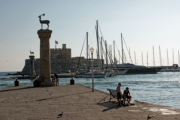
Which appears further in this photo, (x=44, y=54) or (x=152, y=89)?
(x=152, y=89)

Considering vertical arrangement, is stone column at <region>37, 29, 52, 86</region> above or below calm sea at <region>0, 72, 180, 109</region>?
above

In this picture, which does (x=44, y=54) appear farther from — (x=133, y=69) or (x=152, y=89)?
(x=133, y=69)

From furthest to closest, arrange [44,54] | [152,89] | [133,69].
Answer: [133,69] → [152,89] → [44,54]

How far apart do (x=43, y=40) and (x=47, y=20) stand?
9.28 feet

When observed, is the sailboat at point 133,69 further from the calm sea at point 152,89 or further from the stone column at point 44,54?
the stone column at point 44,54

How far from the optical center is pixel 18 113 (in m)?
13.6

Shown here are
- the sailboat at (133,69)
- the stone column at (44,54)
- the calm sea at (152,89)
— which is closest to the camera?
the calm sea at (152,89)

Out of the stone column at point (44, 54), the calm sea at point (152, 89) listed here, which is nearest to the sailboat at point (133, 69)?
the calm sea at point (152, 89)

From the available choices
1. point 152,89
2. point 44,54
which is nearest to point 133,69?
point 152,89

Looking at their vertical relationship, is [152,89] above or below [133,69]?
below

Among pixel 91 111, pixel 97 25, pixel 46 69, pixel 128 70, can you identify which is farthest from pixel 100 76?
pixel 91 111

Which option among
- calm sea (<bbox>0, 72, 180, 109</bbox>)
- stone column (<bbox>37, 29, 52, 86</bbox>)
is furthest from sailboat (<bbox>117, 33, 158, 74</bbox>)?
stone column (<bbox>37, 29, 52, 86</bbox>)

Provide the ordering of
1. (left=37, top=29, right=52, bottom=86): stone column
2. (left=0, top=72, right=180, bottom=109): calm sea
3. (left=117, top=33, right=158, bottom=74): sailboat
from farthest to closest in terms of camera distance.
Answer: (left=117, top=33, right=158, bottom=74): sailboat < (left=37, top=29, right=52, bottom=86): stone column < (left=0, top=72, right=180, bottom=109): calm sea

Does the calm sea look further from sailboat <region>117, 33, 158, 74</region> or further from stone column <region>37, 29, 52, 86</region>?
sailboat <region>117, 33, 158, 74</region>
